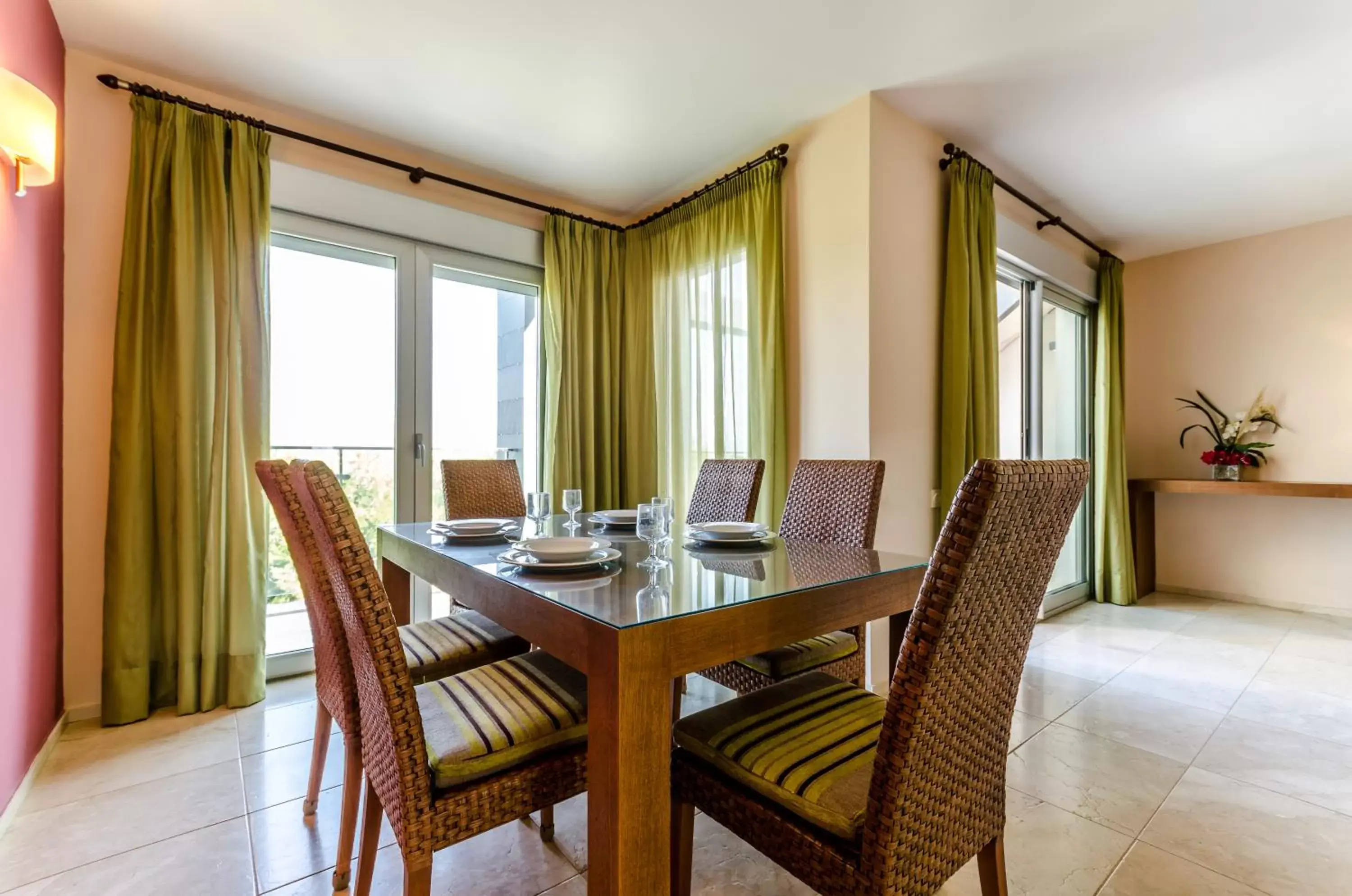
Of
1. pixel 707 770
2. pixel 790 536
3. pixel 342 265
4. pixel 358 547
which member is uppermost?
Result: pixel 342 265

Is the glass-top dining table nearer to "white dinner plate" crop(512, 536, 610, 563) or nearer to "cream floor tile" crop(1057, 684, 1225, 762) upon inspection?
"white dinner plate" crop(512, 536, 610, 563)

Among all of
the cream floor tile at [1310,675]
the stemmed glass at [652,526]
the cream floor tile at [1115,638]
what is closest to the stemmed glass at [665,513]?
the stemmed glass at [652,526]

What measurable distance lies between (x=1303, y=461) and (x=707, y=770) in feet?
15.9

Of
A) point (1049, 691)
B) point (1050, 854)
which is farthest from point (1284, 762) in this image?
point (1050, 854)

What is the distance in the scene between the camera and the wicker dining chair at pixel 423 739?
38.5 inches

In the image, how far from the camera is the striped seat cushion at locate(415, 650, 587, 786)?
1.04m

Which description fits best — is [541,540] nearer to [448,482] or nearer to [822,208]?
[448,482]

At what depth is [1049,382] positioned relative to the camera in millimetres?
3920

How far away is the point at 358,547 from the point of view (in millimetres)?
991

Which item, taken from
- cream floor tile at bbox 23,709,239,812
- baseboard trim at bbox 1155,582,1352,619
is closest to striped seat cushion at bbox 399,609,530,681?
cream floor tile at bbox 23,709,239,812

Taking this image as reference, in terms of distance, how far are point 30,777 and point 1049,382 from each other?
198 inches

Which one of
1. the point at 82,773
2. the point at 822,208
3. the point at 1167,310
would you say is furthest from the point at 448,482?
the point at 1167,310

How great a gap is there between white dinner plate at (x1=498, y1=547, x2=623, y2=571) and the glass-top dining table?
0.02 meters

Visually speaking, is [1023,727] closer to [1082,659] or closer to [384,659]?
[1082,659]
